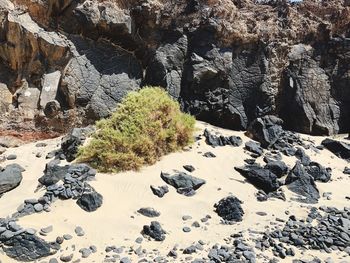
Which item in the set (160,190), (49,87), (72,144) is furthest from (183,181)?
(49,87)

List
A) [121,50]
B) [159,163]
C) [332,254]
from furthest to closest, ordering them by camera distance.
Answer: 1. [121,50]
2. [159,163]
3. [332,254]

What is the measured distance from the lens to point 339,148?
33.5 feet

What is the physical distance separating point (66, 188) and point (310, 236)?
160 inches

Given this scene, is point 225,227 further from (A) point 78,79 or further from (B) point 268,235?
(A) point 78,79

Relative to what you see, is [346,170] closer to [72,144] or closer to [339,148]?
[339,148]

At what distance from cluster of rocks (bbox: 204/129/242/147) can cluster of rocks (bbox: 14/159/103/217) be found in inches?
132

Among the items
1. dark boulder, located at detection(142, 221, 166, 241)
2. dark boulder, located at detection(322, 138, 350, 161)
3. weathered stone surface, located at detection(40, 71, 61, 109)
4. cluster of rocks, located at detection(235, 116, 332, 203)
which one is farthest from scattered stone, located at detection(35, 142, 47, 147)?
dark boulder, located at detection(322, 138, 350, 161)

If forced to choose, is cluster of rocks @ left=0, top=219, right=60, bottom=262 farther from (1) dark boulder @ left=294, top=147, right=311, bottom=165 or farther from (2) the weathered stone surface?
(1) dark boulder @ left=294, top=147, right=311, bottom=165

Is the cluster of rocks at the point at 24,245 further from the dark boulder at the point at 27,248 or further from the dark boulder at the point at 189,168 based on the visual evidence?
the dark boulder at the point at 189,168

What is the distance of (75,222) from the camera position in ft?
18.8

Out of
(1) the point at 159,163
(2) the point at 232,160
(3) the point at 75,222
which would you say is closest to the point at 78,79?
(1) the point at 159,163

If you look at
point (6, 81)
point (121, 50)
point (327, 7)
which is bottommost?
point (6, 81)

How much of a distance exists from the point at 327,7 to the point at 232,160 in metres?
7.53

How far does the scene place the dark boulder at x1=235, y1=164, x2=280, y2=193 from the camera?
7352 mm
